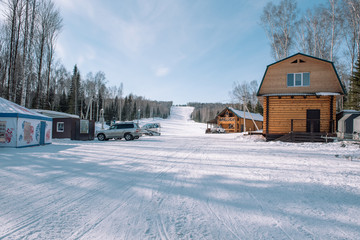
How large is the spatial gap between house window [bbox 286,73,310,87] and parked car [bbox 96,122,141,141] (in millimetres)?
14761

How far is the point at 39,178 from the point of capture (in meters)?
5.34

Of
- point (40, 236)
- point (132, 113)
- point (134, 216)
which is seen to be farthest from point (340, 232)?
point (132, 113)

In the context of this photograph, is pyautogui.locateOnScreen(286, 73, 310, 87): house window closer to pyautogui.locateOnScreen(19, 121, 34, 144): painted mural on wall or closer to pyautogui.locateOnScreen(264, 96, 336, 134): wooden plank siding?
pyautogui.locateOnScreen(264, 96, 336, 134): wooden plank siding

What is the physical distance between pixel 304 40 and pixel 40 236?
32401 millimetres

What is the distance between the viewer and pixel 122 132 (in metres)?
20.2

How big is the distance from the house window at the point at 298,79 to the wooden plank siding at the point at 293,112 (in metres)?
1.12

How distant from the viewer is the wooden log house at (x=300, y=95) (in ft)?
53.8

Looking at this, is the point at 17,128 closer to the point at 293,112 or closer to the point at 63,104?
the point at 293,112

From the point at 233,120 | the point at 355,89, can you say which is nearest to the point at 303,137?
the point at 355,89

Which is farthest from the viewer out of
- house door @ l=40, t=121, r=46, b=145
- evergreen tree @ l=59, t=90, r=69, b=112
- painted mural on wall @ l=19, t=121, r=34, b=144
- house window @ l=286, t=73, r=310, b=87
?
evergreen tree @ l=59, t=90, r=69, b=112

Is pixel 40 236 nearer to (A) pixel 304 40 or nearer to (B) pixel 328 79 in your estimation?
(B) pixel 328 79

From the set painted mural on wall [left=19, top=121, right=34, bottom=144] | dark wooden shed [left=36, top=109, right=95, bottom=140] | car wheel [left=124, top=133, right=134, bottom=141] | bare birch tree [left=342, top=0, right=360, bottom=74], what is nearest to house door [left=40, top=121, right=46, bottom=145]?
painted mural on wall [left=19, top=121, right=34, bottom=144]

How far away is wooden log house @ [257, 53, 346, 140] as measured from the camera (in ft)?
53.8

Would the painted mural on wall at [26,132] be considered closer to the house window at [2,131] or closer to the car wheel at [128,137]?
the house window at [2,131]
